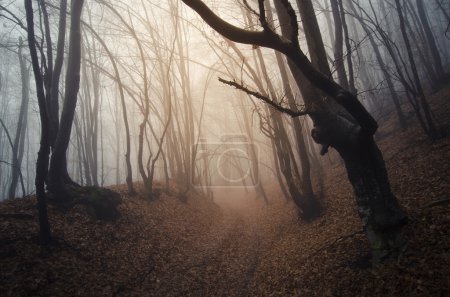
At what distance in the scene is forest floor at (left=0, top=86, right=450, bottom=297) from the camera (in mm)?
4812

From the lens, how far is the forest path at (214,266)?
277 inches

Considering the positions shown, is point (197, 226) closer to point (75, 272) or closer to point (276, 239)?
point (276, 239)

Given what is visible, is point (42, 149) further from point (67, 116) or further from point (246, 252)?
point (246, 252)

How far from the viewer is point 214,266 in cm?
847

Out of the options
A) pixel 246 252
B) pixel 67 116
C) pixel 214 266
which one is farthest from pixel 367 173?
pixel 67 116

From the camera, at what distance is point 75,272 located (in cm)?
663

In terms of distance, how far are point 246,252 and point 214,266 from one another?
1.53 m

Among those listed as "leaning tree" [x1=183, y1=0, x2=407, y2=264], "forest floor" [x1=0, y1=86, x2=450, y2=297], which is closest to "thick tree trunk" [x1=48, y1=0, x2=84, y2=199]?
"forest floor" [x1=0, y1=86, x2=450, y2=297]

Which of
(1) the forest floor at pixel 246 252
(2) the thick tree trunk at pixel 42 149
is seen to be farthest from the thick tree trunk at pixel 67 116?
(2) the thick tree trunk at pixel 42 149

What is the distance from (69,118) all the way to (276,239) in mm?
8081

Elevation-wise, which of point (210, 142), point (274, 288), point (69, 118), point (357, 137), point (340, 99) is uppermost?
point (210, 142)

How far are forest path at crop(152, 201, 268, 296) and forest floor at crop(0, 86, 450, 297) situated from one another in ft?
0.09

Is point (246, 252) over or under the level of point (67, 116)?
under

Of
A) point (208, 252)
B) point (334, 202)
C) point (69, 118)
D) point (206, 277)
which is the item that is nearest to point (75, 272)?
point (206, 277)
